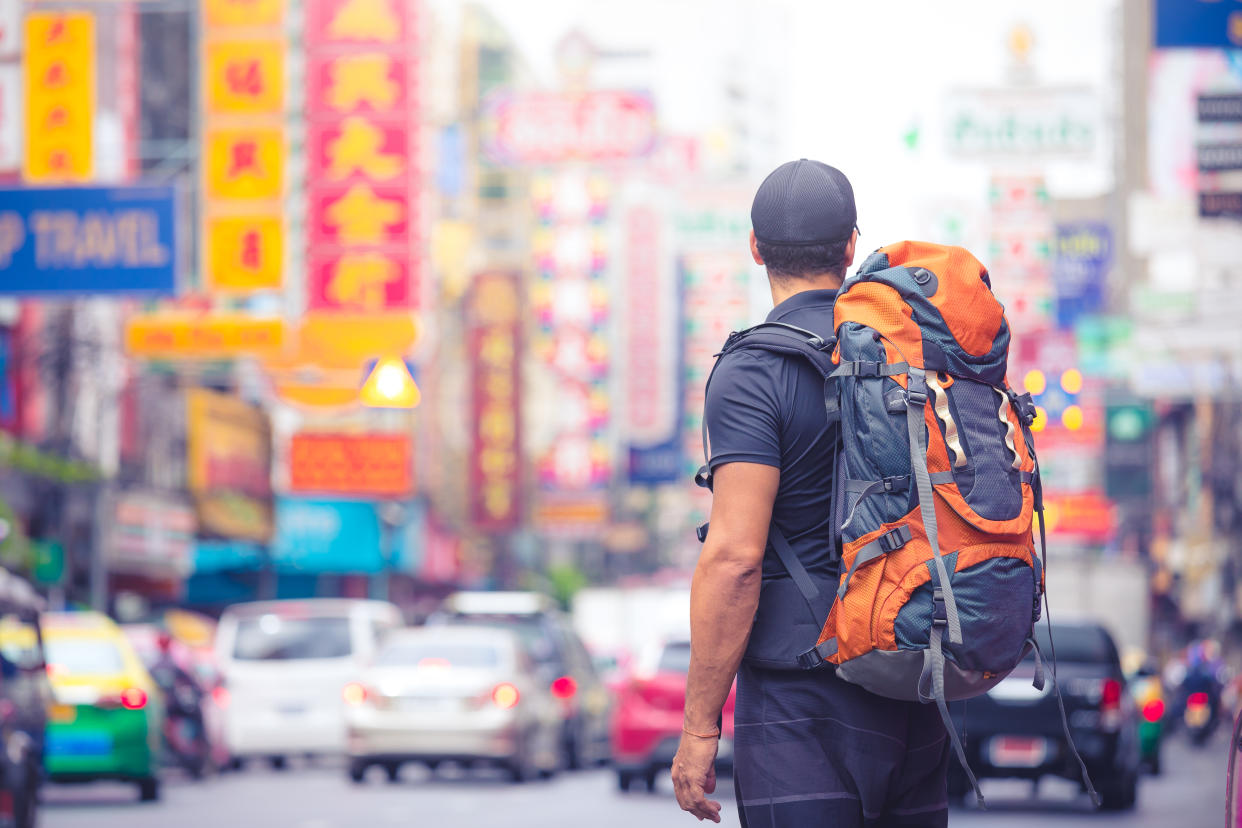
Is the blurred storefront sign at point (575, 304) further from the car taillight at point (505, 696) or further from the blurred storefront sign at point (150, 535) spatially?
the car taillight at point (505, 696)

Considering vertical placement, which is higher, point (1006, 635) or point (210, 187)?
point (210, 187)

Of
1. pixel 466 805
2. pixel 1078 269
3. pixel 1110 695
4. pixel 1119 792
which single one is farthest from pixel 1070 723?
pixel 1078 269

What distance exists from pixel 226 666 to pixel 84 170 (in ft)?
17.5

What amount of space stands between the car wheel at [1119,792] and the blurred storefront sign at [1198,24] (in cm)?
587

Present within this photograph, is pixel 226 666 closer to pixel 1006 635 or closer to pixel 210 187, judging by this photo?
pixel 210 187

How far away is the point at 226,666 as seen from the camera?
23.5m

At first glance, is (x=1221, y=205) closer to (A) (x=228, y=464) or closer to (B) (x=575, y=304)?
(A) (x=228, y=464)

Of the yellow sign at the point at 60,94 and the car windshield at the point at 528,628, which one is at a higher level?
the yellow sign at the point at 60,94

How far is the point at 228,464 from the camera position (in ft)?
145

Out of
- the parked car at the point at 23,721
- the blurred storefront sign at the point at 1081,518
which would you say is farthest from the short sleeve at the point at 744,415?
the blurred storefront sign at the point at 1081,518

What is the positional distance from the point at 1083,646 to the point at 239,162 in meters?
12.9

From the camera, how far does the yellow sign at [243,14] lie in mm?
26984

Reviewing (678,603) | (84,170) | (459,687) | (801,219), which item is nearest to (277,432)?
(678,603)

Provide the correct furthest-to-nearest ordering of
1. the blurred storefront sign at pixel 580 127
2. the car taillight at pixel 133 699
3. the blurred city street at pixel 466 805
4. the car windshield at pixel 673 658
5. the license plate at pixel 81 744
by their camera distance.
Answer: the blurred storefront sign at pixel 580 127, the car windshield at pixel 673 658, the car taillight at pixel 133 699, the license plate at pixel 81 744, the blurred city street at pixel 466 805
